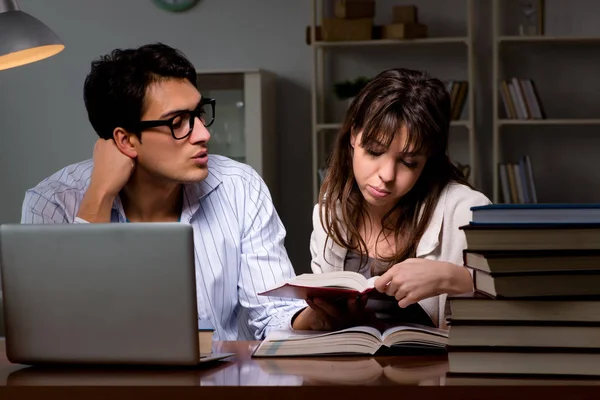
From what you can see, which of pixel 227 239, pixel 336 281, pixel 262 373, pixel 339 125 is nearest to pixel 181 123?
pixel 227 239

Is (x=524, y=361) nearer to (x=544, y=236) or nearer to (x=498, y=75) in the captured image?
(x=544, y=236)

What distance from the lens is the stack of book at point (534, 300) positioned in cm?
110

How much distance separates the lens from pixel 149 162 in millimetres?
1995

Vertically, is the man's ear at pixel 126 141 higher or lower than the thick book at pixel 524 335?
higher

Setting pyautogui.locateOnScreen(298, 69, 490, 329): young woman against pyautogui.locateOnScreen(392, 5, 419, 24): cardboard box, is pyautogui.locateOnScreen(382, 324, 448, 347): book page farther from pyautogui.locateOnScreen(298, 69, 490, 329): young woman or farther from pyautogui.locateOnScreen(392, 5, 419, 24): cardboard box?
pyautogui.locateOnScreen(392, 5, 419, 24): cardboard box

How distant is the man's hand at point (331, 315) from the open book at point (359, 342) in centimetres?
9

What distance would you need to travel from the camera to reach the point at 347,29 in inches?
176

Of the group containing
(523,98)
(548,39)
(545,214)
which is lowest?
(545,214)

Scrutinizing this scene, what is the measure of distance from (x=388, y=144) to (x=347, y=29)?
2814mm

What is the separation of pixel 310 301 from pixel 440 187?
57 cm

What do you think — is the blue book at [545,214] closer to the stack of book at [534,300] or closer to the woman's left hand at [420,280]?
the stack of book at [534,300]

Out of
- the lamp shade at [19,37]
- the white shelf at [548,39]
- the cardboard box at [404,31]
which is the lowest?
the lamp shade at [19,37]

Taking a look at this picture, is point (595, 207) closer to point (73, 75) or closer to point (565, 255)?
point (565, 255)

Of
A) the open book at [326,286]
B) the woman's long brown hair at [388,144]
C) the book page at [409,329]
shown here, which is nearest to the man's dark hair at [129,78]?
the woman's long brown hair at [388,144]
